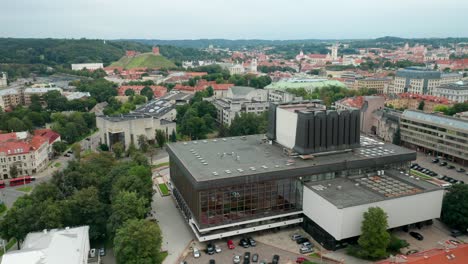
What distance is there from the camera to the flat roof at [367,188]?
4141 cm

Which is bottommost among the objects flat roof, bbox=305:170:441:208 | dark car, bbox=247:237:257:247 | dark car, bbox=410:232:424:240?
dark car, bbox=247:237:257:247

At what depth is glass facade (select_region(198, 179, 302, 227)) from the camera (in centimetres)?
4200

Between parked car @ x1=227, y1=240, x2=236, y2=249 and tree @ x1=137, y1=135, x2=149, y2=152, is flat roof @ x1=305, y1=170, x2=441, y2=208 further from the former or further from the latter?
tree @ x1=137, y1=135, x2=149, y2=152

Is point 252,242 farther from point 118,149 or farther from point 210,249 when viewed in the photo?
point 118,149

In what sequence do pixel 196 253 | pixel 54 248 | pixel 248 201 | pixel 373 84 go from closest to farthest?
pixel 54 248 < pixel 196 253 < pixel 248 201 < pixel 373 84

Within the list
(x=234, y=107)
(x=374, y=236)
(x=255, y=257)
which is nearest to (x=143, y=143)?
(x=234, y=107)

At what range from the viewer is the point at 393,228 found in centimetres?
4416

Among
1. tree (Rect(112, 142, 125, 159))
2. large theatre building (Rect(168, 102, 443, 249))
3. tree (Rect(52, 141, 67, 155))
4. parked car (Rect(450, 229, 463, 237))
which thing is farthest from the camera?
tree (Rect(52, 141, 67, 155))

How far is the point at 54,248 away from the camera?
36.9m

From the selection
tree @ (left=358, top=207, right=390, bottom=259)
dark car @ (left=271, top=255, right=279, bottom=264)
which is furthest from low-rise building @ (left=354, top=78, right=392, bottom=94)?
dark car @ (left=271, top=255, right=279, bottom=264)

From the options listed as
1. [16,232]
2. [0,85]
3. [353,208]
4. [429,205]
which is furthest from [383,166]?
[0,85]

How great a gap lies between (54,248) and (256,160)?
2455 centimetres

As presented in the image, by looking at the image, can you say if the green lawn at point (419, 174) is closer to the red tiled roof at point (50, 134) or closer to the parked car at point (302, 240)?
the parked car at point (302, 240)

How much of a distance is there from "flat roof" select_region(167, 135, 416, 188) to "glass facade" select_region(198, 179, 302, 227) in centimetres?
106
